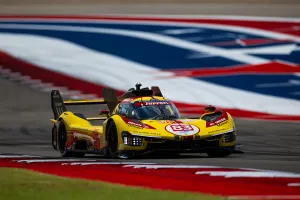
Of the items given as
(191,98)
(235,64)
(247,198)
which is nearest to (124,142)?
(247,198)

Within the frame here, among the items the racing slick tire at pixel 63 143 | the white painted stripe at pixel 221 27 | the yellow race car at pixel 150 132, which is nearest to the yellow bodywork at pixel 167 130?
the yellow race car at pixel 150 132

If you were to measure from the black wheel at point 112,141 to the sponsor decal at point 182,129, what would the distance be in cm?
101

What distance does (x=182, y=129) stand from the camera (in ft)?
52.7

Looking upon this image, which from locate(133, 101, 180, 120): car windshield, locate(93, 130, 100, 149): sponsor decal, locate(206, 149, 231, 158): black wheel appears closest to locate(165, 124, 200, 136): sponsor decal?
locate(206, 149, 231, 158): black wheel

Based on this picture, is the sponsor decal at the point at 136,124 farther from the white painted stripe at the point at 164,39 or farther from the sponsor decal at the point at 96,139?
the white painted stripe at the point at 164,39

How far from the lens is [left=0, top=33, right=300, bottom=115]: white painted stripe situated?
32188 millimetres

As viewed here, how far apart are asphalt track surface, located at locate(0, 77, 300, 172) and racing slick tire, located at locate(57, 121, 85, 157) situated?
0.19 metres

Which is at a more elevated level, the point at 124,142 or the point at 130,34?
the point at 130,34

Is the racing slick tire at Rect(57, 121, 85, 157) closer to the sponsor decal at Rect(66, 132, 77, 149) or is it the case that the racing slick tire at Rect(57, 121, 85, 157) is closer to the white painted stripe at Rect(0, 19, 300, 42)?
the sponsor decal at Rect(66, 132, 77, 149)

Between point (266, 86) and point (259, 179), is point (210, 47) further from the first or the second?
point (259, 179)

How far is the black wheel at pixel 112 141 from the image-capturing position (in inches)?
651

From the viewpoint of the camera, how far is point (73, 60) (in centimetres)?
3725

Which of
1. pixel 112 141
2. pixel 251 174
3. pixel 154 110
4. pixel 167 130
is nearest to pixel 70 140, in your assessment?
pixel 112 141

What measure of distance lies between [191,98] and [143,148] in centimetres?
1669
